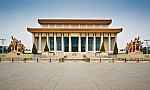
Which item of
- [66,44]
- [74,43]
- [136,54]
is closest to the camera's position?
[136,54]

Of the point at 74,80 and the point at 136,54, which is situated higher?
the point at 136,54

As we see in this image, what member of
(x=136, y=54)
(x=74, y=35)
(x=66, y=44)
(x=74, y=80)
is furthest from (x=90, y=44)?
(x=74, y=80)

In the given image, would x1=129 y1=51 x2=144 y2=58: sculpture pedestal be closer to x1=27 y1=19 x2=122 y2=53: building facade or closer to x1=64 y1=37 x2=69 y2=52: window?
x1=27 y1=19 x2=122 y2=53: building facade

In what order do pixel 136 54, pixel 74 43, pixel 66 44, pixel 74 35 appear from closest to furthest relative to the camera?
pixel 136 54
pixel 74 35
pixel 66 44
pixel 74 43

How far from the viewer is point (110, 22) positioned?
Result: 74.0 metres

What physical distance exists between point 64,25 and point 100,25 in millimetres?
12310

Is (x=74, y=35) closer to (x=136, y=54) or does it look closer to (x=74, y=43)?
(x=74, y=43)

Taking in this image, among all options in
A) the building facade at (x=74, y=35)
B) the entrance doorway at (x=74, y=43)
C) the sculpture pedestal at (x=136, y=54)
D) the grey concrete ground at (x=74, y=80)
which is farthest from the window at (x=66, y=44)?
the grey concrete ground at (x=74, y=80)

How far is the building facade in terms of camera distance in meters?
68.2

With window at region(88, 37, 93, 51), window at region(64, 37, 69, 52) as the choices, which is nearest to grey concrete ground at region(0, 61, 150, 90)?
window at region(88, 37, 93, 51)

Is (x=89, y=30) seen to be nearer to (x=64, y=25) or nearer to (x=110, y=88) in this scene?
(x=64, y=25)

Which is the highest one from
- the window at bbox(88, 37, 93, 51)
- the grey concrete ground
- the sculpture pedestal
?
the window at bbox(88, 37, 93, 51)

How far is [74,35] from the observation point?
69938mm

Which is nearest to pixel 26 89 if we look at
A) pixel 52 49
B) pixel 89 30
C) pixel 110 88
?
pixel 110 88
